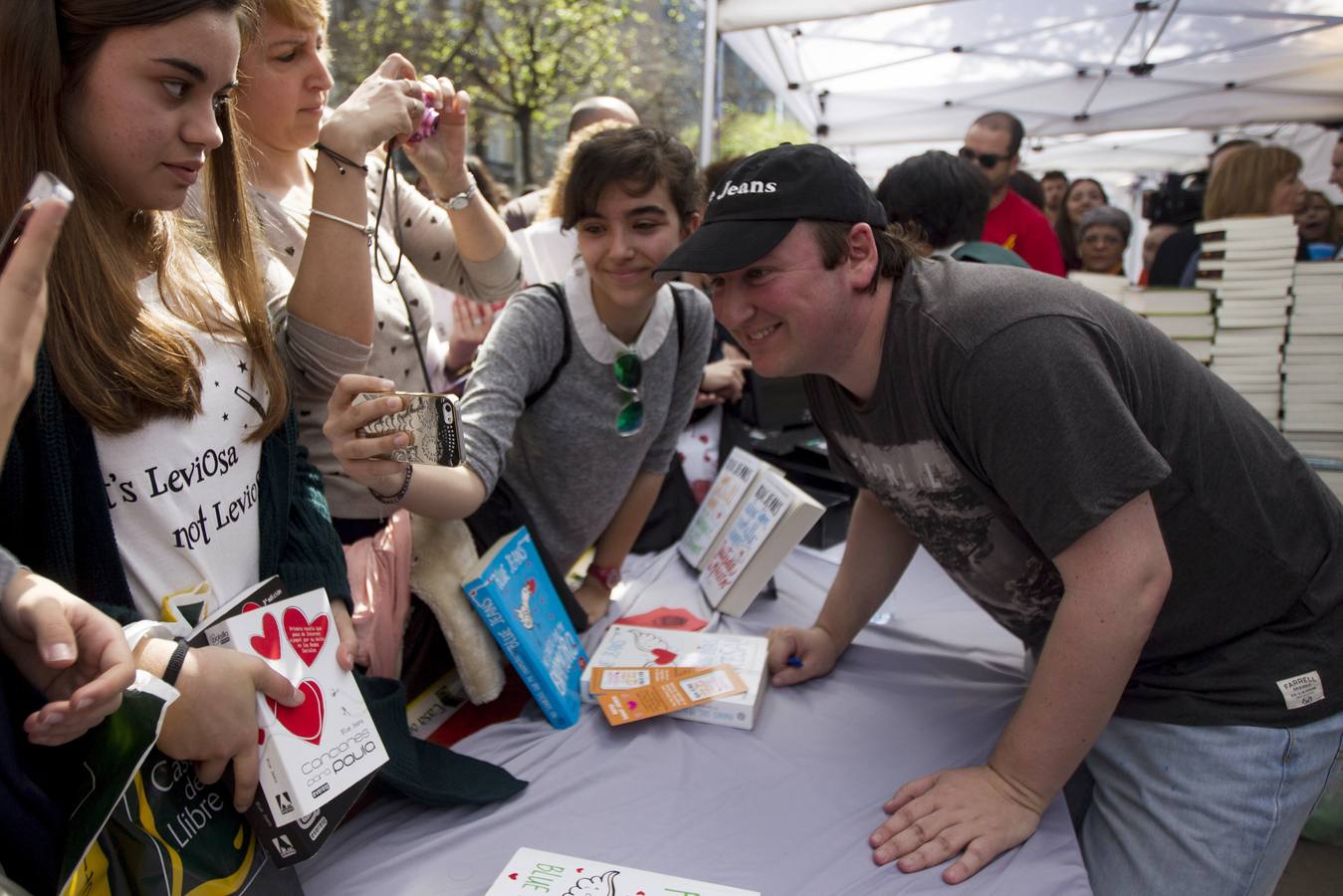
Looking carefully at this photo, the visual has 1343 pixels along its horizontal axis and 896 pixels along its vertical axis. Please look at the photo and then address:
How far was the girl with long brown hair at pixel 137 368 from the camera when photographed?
0.82 m

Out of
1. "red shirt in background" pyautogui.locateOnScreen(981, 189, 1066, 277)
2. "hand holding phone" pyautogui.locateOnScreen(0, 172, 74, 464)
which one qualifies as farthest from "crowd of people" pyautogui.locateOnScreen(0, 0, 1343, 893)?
"red shirt in background" pyautogui.locateOnScreen(981, 189, 1066, 277)

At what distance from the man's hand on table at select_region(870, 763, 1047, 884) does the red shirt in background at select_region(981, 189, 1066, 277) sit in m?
2.94

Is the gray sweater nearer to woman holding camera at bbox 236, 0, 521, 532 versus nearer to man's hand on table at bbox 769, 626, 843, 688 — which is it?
woman holding camera at bbox 236, 0, 521, 532

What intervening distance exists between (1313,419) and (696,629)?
282 cm

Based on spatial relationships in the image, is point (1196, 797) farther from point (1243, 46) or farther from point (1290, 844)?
point (1243, 46)

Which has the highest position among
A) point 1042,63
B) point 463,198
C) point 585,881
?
point 1042,63

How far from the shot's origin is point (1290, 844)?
4.31ft

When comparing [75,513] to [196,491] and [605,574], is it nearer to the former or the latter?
[196,491]

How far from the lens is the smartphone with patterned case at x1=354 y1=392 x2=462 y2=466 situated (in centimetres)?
120

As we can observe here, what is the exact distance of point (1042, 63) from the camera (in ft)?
19.7

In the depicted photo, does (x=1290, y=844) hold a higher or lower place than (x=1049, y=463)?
lower

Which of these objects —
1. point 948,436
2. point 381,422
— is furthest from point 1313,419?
point 381,422

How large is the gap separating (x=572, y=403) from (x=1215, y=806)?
138cm

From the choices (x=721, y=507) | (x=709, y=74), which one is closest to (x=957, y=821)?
(x=721, y=507)
